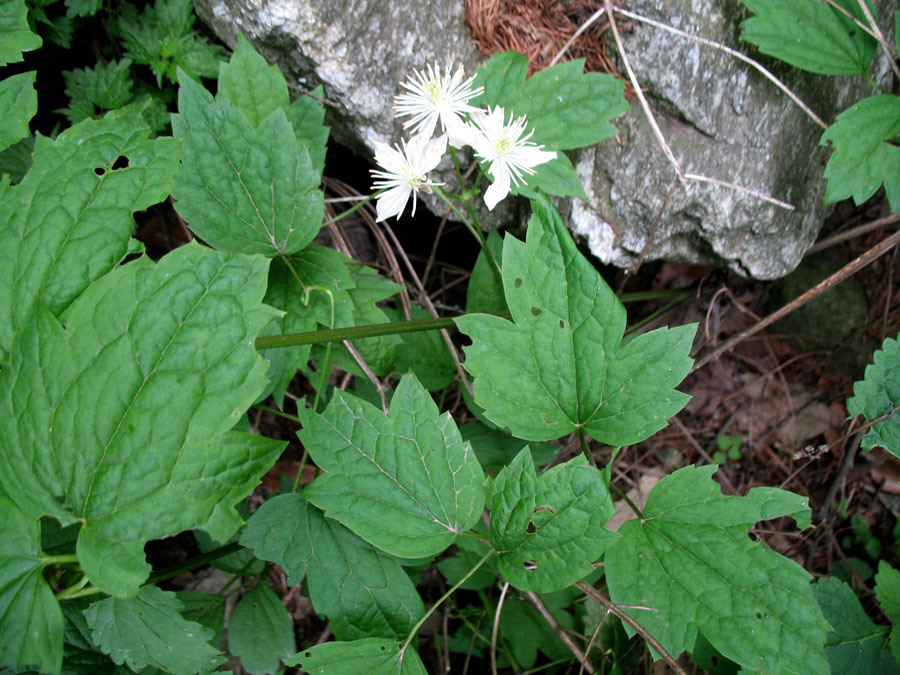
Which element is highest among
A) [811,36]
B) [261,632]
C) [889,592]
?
[811,36]

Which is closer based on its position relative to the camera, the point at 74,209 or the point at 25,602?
the point at 25,602

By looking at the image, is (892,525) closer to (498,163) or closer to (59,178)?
(498,163)

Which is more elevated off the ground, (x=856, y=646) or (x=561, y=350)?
(x=561, y=350)

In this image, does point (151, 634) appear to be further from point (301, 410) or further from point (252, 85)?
point (252, 85)

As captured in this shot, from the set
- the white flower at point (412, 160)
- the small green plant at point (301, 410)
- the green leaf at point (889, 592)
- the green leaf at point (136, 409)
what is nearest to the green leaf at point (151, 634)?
the small green plant at point (301, 410)

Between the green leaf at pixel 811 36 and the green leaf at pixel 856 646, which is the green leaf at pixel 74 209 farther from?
the green leaf at pixel 856 646

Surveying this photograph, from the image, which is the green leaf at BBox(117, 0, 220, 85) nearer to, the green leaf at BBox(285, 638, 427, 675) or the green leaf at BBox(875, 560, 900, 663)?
the green leaf at BBox(285, 638, 427, 675)

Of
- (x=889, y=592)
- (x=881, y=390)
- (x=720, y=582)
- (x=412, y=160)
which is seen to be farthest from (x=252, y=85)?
(x=889, y=592)
